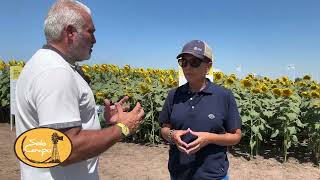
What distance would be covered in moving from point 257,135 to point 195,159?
4.40 m

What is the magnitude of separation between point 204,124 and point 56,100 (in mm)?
1315

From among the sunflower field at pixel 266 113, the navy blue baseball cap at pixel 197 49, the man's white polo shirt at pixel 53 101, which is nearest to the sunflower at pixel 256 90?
the sunflower field at pixel 266 113

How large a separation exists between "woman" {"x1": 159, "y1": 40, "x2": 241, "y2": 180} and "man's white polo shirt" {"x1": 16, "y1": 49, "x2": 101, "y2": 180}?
0.91m

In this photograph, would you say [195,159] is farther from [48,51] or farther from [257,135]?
[257,135]

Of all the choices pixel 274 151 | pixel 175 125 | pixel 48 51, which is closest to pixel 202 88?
pixel 175 125

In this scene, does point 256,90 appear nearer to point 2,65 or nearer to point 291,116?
point 291,116

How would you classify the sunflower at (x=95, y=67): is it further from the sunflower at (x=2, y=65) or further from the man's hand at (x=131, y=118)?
the man's hand at (x=131, y=118)

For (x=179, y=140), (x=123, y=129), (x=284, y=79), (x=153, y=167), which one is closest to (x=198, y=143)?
(x=179, y=140)

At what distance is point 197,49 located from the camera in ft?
9.89

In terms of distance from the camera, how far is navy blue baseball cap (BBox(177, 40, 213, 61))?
3006 millimetres

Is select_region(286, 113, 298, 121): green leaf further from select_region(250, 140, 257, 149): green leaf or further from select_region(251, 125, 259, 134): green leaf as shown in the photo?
select_region(250, 140, 257, 149): green leaf

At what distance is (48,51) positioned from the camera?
6.86 feet

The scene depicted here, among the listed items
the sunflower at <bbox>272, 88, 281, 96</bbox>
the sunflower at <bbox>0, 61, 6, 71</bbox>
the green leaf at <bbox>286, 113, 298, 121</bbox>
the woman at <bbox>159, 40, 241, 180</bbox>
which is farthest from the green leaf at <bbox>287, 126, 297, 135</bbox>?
the sunflower at <bbox>0, 61, 6, 71</bbox>

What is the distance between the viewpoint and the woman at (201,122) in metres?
2.96
